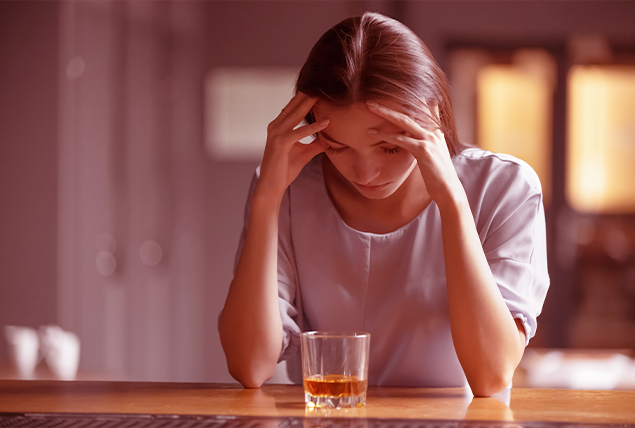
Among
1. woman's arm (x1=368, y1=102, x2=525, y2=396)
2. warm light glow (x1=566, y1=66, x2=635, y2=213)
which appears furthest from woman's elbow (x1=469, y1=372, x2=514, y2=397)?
warm light glow (x1=566, y1=66, x2=635, y2=213)

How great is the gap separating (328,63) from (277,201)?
0.23 m

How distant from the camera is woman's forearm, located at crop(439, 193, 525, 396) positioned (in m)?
0.96

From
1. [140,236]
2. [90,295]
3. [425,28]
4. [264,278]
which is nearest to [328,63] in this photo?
[264,278]

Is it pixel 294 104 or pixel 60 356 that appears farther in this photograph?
pixel 60 356

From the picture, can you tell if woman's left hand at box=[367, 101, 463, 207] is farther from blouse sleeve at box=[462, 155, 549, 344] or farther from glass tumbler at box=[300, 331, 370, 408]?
glass tumbler at box=[300, 331, 370, 408]

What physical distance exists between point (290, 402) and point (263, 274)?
27 centimetres

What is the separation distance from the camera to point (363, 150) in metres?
0.99

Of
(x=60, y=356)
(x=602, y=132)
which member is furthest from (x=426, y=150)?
(x=602, y=132)

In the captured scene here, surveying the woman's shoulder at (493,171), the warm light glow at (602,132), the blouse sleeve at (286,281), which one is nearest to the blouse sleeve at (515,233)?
the woman's shoulder at (493,171)

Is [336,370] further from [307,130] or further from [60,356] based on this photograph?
[60,356]

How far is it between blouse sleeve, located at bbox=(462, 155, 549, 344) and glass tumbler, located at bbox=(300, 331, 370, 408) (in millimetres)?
335

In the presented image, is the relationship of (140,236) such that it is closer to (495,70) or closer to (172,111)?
(172,111)

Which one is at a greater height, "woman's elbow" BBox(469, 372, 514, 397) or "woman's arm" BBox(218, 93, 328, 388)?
"woman's arm" BBox(218, 93, 328, 388)

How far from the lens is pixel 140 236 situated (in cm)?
357
